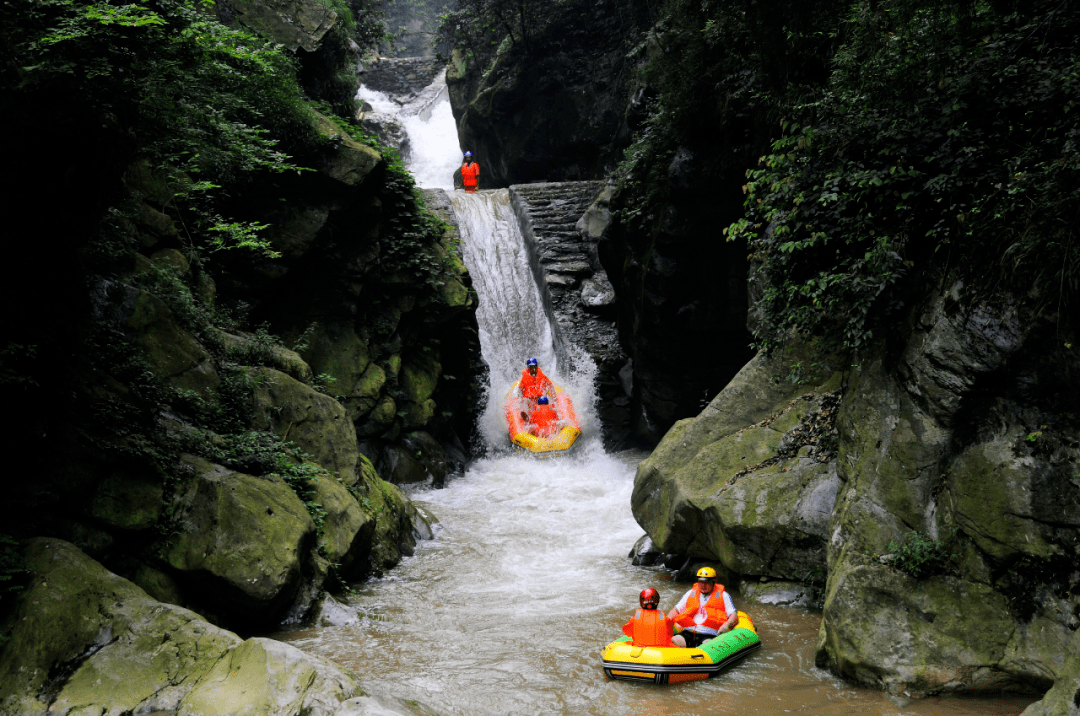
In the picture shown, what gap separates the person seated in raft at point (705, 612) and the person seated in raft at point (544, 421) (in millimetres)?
9083

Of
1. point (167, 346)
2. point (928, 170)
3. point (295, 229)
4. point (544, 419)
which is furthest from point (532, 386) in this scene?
point (928, 170)

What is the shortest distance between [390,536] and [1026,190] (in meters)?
7.73

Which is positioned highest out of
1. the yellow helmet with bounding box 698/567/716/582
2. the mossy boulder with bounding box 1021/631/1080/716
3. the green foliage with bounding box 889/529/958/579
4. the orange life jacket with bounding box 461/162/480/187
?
the orange life jacket with bounding box 461/162/480/187

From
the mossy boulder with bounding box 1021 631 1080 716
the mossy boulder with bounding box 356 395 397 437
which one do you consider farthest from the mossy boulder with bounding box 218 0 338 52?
the mossy boulder with bounding box 1021 631 1080 716

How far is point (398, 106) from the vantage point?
3872 cm

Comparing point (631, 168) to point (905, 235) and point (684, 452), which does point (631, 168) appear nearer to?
point (684, 452)

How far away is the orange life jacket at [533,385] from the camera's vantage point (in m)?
15.8

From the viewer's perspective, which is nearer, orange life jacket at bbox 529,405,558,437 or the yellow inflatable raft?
the yellow inflatable raft

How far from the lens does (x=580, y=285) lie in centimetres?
1794

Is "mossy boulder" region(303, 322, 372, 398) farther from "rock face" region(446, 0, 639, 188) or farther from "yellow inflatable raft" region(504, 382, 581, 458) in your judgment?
"rock face" region(446, 0, 639, 188)

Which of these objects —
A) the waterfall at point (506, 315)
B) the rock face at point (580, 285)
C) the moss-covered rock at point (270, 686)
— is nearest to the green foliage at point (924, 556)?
the moss-covered rock at point (270, 686)

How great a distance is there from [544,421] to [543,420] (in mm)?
33

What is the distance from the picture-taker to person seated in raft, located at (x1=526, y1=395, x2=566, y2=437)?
50.3 ft

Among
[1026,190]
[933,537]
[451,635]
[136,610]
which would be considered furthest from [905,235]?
[136,610]
